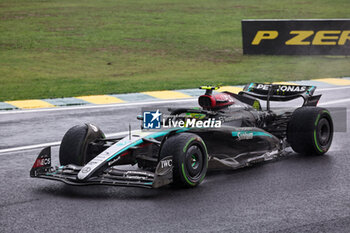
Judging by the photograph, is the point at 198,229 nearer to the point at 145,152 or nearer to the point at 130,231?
the point at 130,231

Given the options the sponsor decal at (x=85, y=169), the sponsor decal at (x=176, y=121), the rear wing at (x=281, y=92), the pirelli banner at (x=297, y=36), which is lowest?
the sponsor decal at (x=85, y=169)

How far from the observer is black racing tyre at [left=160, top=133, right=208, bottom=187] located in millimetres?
7609

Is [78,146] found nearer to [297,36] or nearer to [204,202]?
[204,202]

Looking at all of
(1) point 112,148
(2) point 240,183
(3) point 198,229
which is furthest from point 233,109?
(3) point 198,229

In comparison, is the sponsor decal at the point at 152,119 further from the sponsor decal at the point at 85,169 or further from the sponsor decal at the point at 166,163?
the sponsor decal at the point at 85,169

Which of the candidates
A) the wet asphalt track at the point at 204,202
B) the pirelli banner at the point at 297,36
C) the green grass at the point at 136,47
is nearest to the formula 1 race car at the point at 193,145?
the wet asphalt track at the point at 204,202

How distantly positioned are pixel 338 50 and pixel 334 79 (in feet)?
16.9

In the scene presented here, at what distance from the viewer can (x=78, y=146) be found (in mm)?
8273

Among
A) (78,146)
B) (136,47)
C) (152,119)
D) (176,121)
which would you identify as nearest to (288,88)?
(176,121)

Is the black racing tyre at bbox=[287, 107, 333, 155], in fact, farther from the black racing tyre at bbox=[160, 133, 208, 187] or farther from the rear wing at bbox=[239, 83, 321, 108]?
the black racing tyre at bbox=[160, 133, 208, 187]

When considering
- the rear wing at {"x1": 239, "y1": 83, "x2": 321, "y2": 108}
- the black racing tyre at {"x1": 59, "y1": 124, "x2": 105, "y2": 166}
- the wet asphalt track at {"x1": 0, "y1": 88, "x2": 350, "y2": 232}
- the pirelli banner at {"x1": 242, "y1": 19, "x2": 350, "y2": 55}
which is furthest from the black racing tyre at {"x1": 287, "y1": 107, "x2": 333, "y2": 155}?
the pirelli banner at {"x1": 242, "y1": 19, "x2": 350, "y2": 55}

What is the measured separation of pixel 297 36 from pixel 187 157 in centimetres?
1714

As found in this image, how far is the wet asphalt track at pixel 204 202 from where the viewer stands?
6.54 meters

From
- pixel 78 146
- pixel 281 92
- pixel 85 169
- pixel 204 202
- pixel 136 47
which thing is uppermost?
pixel 136 47
